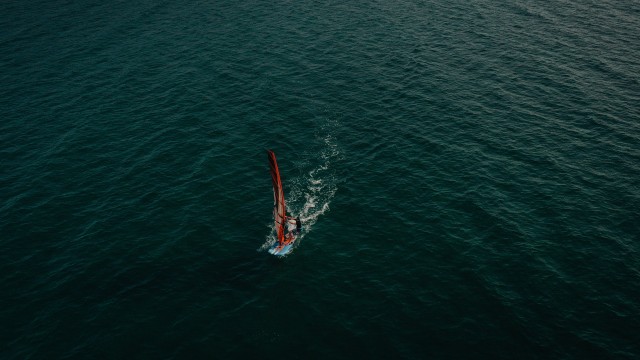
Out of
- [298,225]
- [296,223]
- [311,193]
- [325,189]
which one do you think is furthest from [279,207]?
[325,189]

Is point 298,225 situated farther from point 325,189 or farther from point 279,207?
point 325,189

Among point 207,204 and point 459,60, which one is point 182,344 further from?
point 459,60

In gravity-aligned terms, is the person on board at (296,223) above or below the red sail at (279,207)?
below

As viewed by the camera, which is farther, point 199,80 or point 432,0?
point 432,0

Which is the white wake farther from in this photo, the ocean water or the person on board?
the person on board

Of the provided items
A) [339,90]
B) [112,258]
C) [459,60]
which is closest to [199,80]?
[339,90]

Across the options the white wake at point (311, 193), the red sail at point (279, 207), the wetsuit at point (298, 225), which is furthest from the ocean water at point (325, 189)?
the red sail at point (279, 207)

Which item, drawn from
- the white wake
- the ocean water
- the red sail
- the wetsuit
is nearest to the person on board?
the wetsuit

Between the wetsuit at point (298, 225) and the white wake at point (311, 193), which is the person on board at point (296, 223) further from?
the white wake at point (311, 193)

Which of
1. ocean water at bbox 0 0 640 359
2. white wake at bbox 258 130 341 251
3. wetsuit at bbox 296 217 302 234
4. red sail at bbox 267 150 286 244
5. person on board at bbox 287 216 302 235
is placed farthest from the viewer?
white wake at bbox 258 130 341 251
